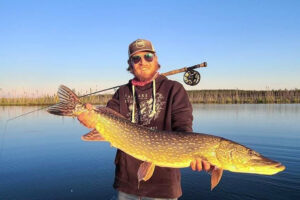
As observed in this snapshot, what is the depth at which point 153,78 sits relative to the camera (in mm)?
2748

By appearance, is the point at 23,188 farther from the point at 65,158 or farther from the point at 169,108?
the point at 169,108

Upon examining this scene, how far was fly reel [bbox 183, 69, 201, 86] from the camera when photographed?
671cm

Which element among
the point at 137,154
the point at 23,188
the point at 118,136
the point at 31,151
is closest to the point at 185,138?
the point at 137,154

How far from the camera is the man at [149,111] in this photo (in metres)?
2.41

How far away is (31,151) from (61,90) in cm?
649

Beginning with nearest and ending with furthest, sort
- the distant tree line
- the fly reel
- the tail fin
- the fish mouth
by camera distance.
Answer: the fish mouth, the tail fin, the fly reel, the distant tree line

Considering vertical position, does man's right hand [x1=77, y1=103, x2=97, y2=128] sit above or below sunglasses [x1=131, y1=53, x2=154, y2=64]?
below

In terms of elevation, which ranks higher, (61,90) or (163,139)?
(61,90)

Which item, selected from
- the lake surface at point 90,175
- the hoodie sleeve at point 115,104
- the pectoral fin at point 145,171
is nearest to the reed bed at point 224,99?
the lake surface at point 90,175

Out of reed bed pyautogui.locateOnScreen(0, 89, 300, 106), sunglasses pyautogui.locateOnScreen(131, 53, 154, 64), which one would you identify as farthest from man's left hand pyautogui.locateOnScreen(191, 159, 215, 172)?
reed bed pyautogui.locateOnScreen(0, 89, 300, 106)

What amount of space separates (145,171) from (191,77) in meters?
4.85

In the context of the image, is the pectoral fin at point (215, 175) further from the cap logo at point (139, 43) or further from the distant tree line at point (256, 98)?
the distant tree line at point (256, 98)

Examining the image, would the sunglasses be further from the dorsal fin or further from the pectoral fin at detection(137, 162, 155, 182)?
the pectoral fin at detection(137, 162, 155, 182)

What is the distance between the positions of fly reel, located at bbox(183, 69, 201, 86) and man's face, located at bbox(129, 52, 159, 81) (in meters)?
→ 4.03
